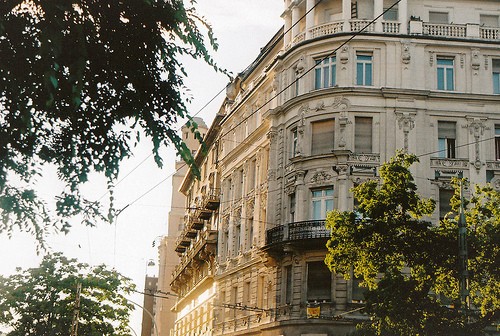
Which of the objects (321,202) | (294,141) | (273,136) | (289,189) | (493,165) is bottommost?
(321,202)

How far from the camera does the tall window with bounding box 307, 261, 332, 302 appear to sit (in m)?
37.1

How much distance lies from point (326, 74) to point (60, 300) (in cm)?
1859

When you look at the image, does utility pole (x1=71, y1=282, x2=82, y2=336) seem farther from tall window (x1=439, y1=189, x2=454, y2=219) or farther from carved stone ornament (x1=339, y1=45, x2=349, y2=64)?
tall window (x1=439, y1=189, x2=454, y2=219)

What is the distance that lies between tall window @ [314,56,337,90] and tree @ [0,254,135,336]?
1422cm

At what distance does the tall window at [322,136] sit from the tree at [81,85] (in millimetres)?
25764

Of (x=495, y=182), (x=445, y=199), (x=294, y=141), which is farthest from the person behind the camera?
(x=294, y=141)

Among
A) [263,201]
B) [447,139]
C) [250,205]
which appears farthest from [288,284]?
[447,139]

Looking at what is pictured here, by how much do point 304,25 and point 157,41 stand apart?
30.4 m

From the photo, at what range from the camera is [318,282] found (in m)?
37.4

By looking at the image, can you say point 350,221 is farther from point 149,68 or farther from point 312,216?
point 149,68

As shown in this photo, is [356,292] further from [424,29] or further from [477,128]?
[424,29]

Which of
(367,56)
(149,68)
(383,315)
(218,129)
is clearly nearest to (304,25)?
(367,56)

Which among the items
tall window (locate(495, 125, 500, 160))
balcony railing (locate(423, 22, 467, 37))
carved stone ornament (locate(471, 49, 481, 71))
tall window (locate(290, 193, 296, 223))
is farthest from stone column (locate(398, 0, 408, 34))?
tall window (locate(290, 193, 296, 223))

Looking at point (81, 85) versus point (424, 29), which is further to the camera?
point (424, 29)
